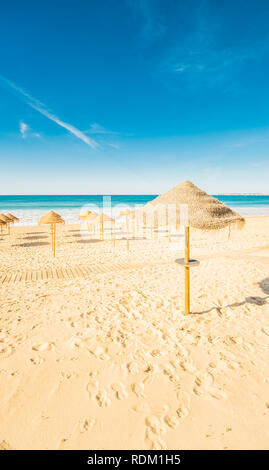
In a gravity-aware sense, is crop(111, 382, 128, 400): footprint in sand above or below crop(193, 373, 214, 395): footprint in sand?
below

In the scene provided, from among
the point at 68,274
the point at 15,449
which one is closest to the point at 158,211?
the point at 15,449

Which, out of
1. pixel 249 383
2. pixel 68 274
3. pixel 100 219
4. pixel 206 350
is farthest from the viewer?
pixel 100 219

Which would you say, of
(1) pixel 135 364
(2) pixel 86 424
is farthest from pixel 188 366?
(2) pixel 86 424

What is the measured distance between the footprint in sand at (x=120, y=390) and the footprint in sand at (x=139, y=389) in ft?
0.46

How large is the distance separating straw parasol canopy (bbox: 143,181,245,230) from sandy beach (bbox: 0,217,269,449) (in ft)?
1.83

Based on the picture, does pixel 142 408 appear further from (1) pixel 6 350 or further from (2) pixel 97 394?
(1) pixel 6 350

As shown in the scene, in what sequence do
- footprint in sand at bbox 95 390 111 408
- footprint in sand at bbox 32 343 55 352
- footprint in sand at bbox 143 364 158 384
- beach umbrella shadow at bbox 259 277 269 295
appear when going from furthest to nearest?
beach umbrella shadow at bbox 259 277 269 295 → footprint in sand at bbox 32 343 55 352 → footprint in sand at bbox 143 364 158 384 → footprint in sand at bbox 95 390 111 408

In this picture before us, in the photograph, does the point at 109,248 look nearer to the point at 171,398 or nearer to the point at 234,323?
the point at 234,323

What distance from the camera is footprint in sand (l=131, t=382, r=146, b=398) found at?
10.1 feet

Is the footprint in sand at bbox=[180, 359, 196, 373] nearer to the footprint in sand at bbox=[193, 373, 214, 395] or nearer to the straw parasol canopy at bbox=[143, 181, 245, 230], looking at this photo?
the footprint in sand at bbox=[193, 373, 214, 395]

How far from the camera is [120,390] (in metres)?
3.16

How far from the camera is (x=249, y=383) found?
324 centimetres

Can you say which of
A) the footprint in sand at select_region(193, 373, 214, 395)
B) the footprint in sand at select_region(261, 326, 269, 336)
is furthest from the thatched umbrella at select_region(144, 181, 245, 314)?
the footprint in sand at select_region(193, 373, 214, 395)
